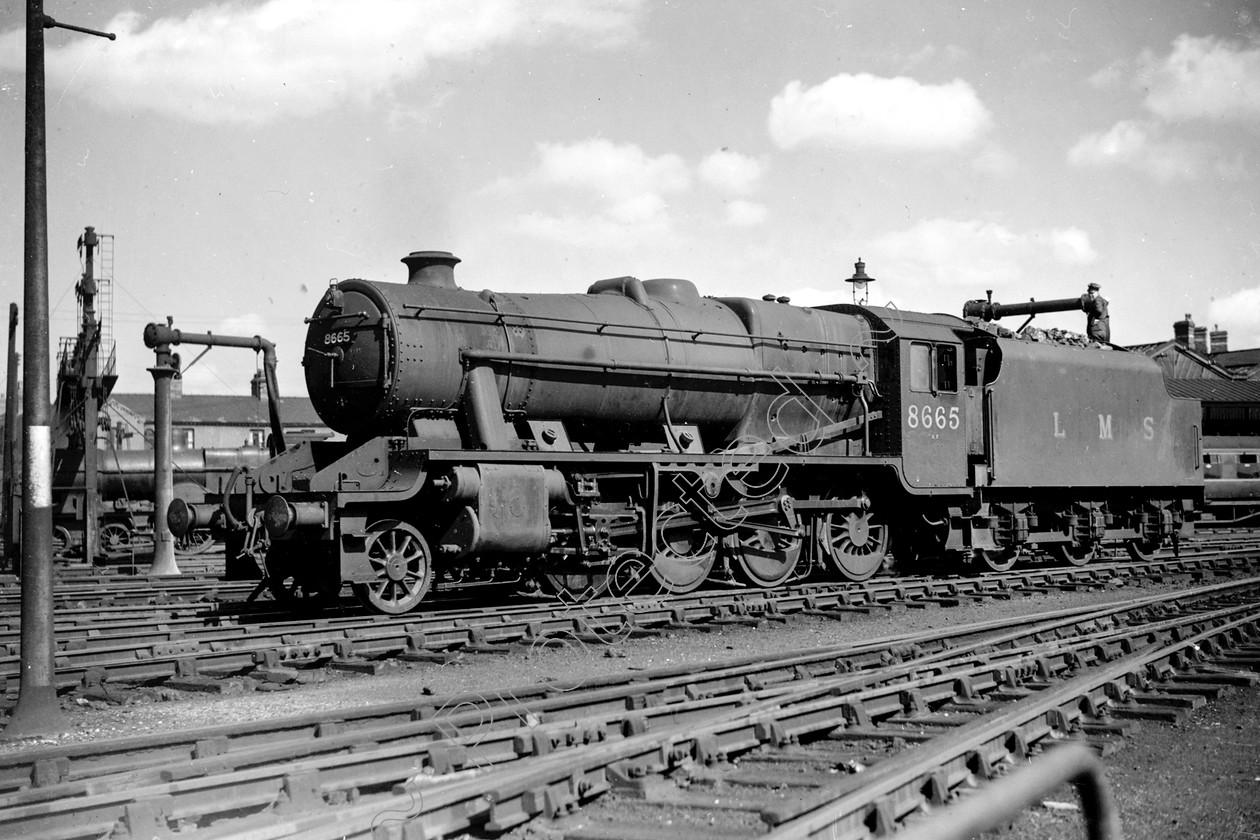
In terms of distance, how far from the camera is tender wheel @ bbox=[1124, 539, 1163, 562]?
18031 millimetres

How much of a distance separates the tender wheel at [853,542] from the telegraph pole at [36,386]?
9.08m

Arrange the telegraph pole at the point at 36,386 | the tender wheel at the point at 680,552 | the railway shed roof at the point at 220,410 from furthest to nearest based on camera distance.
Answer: the railway shed roof at the point at 220,410
the tender wheel at the point at 680,552
the telegraph pole at the point at 36,386

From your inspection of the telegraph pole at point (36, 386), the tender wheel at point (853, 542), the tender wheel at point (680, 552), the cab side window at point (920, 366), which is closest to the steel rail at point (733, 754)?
the telegraph pole at point (36, 386)

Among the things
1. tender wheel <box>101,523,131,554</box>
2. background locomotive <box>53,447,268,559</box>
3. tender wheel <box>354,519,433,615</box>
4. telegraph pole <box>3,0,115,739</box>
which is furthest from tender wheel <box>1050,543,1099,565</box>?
tender wheel <box>101,523,131,554</box>

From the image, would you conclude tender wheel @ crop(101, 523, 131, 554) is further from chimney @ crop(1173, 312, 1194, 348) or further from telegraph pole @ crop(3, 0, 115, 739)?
chimney @ crop(1173, 312, 1194, 348)

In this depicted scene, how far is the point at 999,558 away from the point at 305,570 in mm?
9760

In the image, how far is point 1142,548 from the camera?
60.3ft

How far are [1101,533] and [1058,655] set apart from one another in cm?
987

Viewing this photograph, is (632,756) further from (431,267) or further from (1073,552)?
(1073,552)

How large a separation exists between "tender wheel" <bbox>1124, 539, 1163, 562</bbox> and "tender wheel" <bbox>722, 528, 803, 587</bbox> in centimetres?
717

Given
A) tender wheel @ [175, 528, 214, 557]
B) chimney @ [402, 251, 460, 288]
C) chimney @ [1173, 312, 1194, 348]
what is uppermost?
chimney @ [1173, 312, 1194, 348]

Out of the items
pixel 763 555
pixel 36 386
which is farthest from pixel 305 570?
pixel 763 555

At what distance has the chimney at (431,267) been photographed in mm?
11938

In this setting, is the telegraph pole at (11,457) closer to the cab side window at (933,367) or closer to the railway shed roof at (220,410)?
the cab side window at (933,367)
